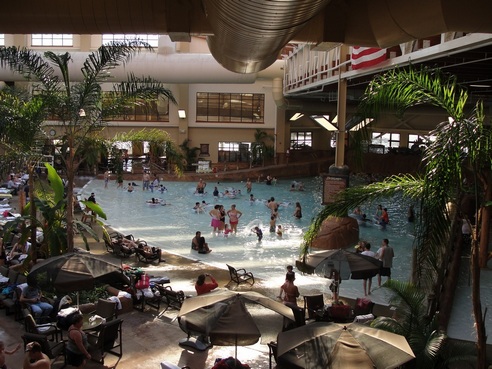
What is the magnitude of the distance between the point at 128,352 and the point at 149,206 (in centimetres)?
1637

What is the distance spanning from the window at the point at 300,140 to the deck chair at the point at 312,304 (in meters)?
31.7

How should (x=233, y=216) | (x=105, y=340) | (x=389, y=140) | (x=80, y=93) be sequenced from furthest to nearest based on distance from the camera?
(x=389, y=140) < (x=233, y=216) < (x=80, y=93) < (x=105, y=340)

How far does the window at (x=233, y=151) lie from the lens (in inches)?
1538

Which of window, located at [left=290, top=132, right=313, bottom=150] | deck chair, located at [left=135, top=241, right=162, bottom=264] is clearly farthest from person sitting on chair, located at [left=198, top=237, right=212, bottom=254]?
window, located at [left=290, top=132, right=313, bottom=150]

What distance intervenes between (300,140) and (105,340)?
35506 mm

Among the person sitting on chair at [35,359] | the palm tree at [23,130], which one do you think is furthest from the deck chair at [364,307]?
the palm tree at [23,130]

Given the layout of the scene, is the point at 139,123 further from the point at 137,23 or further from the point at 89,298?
the point at 137,23

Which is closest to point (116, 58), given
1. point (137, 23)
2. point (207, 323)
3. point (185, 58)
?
point (137, 23)

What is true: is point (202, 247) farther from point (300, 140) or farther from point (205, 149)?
point (300, 140)

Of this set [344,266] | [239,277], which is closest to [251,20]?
[344,266]

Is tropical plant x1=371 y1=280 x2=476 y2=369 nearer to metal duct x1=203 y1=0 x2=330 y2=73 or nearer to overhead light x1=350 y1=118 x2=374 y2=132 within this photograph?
overhead light x1=350 y1=118 x2=374 y2=132

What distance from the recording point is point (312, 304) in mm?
9570

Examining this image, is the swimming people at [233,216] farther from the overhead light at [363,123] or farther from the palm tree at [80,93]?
the overhead light at [363,123]

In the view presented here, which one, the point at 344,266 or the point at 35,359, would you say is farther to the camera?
the point at 344,266
